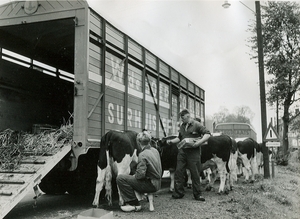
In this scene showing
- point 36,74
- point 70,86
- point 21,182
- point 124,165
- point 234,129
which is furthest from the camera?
point 234,129

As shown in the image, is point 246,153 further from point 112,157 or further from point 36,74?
point 36,74

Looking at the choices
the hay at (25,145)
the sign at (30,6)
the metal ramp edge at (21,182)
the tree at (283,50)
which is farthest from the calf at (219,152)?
A: the tree at (283,50)

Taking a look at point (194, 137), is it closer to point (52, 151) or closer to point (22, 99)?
point (52, 151)

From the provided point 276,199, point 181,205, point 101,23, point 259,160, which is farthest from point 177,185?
point 259,160

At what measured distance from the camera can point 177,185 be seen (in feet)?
24.1

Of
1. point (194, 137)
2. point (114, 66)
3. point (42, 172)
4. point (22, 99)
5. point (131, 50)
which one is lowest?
point (42, 172)

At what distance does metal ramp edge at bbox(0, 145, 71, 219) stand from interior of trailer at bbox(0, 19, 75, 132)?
1484 mm

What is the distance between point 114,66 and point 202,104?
898 cm

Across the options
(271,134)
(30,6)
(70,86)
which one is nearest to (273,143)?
(271,134)

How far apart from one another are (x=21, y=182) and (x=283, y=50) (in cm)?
1674

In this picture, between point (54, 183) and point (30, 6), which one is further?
point (54, 183)

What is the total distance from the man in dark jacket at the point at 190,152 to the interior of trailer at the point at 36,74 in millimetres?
2490

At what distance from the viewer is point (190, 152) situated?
7.16 meters

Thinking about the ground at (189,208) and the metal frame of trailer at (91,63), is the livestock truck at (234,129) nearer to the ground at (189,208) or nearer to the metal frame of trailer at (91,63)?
the metal frame of trailer at (91,63)
